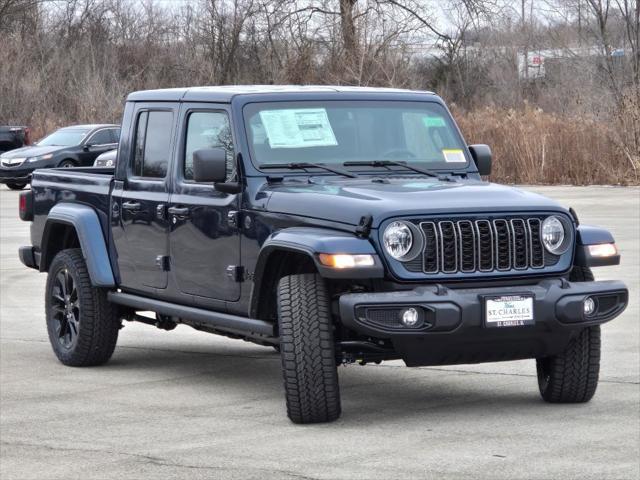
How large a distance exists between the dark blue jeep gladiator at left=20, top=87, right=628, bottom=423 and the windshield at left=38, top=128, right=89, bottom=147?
83.4ft

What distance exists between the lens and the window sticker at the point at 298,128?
30.6ft

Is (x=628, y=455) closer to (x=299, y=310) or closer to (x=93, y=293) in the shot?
(x=299, y=310)

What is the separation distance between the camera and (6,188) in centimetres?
3734

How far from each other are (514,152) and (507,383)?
25.3 meters

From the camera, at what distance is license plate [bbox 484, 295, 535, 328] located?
801cm

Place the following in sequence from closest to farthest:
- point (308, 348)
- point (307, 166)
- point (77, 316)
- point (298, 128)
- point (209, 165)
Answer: point (308, 348) < point (209, 165) < point (307, 166) < point (298, 128) < point (77, 316)

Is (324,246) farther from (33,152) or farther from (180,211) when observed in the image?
(33,152)

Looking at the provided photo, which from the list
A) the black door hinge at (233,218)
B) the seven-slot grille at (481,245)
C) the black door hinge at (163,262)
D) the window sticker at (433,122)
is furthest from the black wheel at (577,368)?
the black door hinge at (163,262)

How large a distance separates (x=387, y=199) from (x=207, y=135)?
68.1 inches

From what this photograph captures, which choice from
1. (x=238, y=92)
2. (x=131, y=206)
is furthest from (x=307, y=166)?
(x=131, y=206)

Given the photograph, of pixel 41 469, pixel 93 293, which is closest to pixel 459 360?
pixel 41 469

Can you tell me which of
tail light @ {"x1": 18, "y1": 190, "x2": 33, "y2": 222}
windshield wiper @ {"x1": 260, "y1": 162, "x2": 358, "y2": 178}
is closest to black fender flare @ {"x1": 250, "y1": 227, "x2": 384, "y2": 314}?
windshield wiper @ {"x1": 260, "y1": 162, "x2": 358, "y2": 178}

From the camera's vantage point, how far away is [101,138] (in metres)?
36.3

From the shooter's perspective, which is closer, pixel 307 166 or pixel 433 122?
pixel 307 166
